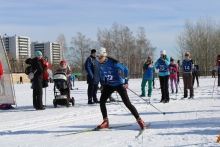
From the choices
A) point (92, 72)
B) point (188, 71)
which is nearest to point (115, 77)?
point (92, 72)

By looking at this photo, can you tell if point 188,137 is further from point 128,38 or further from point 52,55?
point 52,55

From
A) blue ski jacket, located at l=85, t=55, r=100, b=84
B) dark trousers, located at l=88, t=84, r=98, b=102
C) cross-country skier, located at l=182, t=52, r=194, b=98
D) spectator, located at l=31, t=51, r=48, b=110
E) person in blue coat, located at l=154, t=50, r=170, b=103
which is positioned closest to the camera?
spectator, located at l=31, t=51, r=48, b=110

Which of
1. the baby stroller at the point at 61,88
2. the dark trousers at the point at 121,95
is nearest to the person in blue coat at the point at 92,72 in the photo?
the baby stroller at the point at 61,88

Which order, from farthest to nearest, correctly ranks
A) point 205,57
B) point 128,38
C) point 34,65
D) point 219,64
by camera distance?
point 128,38, point 205,57, point 219,64, point 34,65

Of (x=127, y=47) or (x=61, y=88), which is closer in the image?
(x=61, y=88)

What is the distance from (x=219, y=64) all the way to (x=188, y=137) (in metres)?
13.9

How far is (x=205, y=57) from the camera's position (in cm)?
5691

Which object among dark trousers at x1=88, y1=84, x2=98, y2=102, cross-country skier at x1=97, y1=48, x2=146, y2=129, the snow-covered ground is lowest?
the snow-covered ground

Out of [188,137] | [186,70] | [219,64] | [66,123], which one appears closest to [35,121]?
[66,123]

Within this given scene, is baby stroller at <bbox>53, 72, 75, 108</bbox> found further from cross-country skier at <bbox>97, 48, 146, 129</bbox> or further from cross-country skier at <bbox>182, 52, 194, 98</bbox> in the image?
cross-country skier at <bbox>182, 52, 194, 98</bbox>

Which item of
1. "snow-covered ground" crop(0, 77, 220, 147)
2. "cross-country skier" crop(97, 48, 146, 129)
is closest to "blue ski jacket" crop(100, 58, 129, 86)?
"cross-country skier" crop(97, 48, 146, 129)

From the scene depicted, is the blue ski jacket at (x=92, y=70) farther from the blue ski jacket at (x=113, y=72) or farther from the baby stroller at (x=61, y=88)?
the blue ski jacket at (x=113, y=72)

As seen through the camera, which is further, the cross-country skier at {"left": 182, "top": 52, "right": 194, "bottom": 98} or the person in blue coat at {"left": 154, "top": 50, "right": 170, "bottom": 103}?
the cross-country skier at {"left": 182, "top": 52, "right": 194, "bottom": 98}

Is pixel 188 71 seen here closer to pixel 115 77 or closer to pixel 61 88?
pixel 61 88
